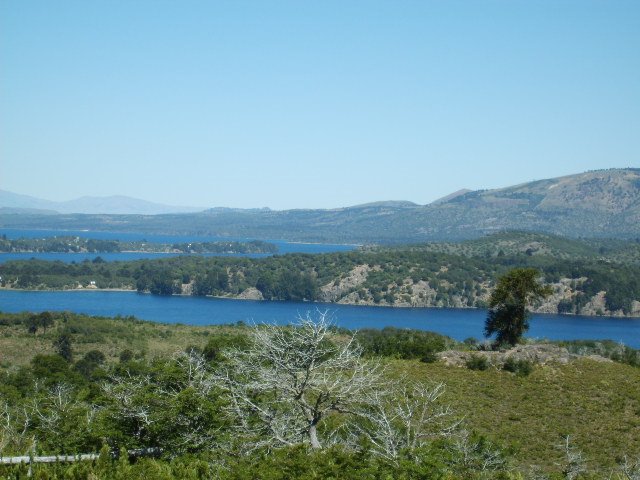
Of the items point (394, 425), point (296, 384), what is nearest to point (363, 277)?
point (394, 425)

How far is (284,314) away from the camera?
382 ft

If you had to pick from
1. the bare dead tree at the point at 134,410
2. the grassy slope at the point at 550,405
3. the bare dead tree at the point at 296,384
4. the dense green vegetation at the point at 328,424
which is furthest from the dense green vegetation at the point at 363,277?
the bare dead tree at the point at 296,384

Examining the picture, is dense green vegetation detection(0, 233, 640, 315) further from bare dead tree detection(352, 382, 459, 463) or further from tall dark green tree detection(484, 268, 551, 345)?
bare dead tree detection(352, 382, 459, 463)

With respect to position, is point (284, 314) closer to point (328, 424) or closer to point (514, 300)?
point (514, 300)

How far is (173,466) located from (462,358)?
2663 cm

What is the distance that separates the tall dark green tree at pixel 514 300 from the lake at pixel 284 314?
1940 inches

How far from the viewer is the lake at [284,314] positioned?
4163 inches

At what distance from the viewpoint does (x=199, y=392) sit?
16.9 m

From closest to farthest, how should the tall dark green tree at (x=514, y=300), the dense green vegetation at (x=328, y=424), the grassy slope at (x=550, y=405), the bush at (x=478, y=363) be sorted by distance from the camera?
the dense green vegetation at (x=328, y=424)
the grassy slope at (x=550, y=405)
the bush at (x=478, y=363)
the tall dark green tree at (x=514, y=300)

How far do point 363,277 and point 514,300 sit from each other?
10294 centimetres

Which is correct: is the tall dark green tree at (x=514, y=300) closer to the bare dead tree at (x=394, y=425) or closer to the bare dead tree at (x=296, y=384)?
the bare dead tree at (x=394, y=425)

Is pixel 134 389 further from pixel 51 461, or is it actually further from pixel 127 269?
pixel 127 269

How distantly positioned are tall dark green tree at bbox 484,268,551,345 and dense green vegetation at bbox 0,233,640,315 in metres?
87.7

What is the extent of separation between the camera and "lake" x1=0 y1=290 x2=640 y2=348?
106 metres
